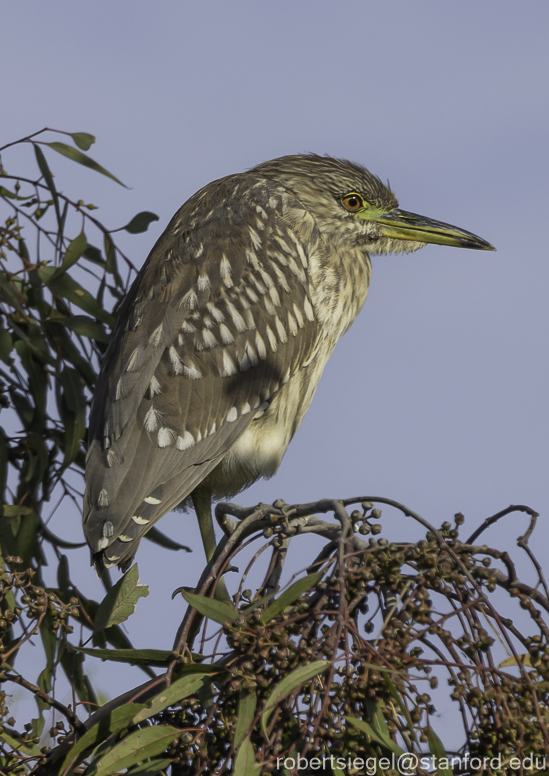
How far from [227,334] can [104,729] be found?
1538 millimetres

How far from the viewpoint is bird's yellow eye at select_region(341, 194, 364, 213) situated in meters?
3.50

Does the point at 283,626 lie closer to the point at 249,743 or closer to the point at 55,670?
the point at 249,743

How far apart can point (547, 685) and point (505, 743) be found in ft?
0.51

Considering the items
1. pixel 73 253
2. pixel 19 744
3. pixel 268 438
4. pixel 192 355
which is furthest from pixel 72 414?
pixel 19 744

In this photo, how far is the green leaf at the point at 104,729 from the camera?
5.32 ft

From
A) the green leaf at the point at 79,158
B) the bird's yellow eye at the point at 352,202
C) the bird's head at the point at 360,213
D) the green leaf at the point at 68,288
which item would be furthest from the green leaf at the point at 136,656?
the bird's yellow eye at the point at 352,202

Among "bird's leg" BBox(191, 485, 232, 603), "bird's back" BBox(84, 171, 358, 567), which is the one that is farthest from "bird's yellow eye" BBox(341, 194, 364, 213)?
"bird's leg" BBox(191, 485, 232, 603)

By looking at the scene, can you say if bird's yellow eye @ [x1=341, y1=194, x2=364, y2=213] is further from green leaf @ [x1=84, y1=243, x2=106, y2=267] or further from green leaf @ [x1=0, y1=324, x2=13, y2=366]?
green leaf @ [x1=0, y1=324, x2=13, y2=366]

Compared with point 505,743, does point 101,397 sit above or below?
above

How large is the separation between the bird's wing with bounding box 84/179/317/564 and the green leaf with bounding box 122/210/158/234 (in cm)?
11

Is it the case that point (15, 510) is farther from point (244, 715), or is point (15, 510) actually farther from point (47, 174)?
point (244, 715)

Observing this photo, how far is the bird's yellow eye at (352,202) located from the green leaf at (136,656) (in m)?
2.25

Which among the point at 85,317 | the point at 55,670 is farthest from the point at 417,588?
the point at 85,317

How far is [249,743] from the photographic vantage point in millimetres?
1399
